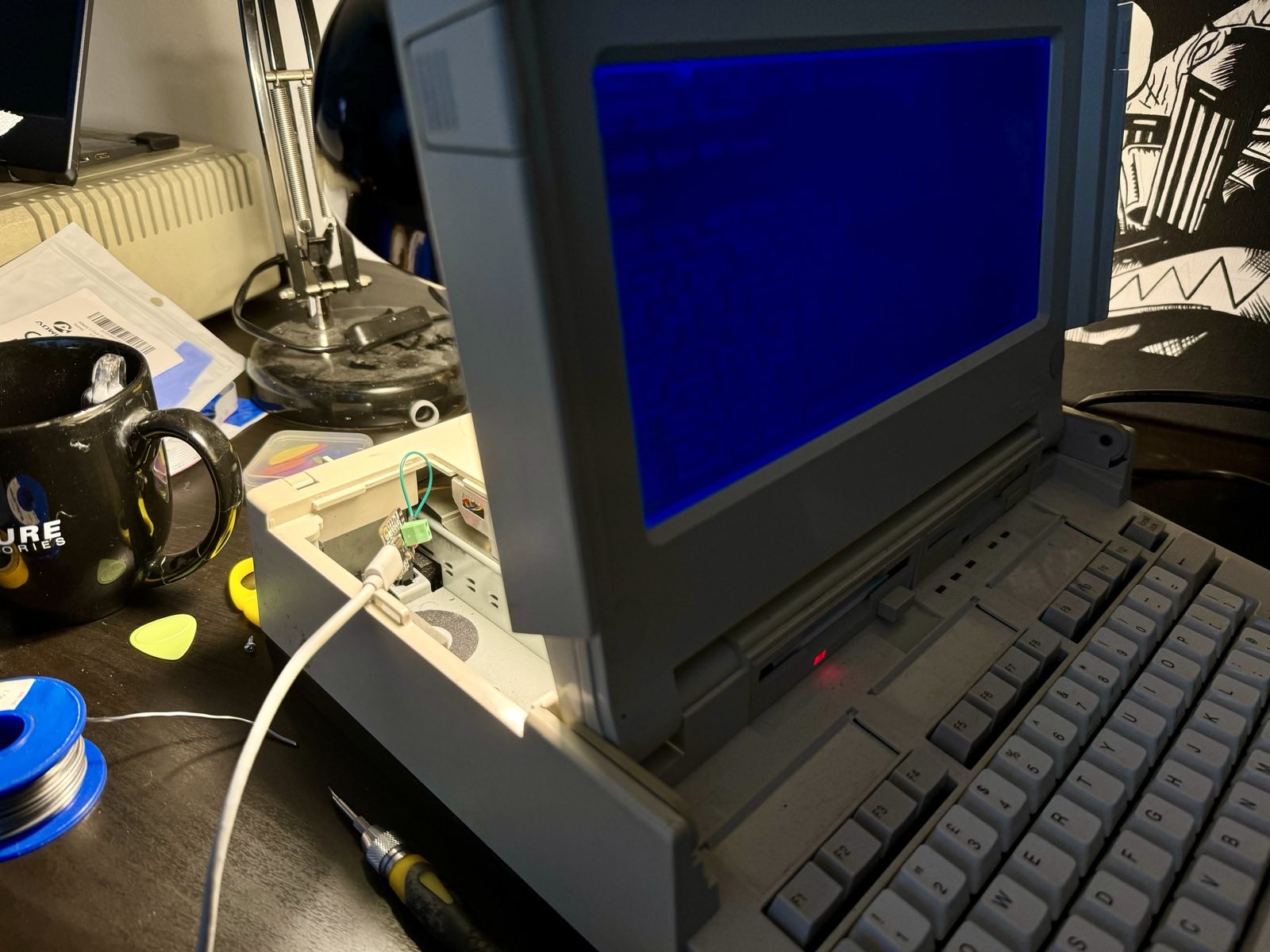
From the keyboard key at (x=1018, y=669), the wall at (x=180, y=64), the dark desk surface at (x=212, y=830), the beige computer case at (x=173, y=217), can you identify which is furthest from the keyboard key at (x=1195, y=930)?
the wall at (x=180, y=64)

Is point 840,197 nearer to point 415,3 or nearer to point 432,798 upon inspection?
point 415,3

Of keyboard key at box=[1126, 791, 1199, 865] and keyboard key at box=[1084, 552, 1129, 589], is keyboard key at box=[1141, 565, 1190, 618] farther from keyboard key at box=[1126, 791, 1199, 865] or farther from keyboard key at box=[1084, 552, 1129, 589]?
keyboard key at box=[1126, 791, 1199, 865]

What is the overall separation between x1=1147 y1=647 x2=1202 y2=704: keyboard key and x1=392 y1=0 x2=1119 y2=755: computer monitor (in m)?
0.13

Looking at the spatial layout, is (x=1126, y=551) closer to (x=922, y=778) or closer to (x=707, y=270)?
(x=922, y=778)

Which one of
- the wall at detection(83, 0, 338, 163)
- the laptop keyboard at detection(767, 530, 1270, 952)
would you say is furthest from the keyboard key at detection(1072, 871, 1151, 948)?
the wall at detection(83, 0, 338, 163)

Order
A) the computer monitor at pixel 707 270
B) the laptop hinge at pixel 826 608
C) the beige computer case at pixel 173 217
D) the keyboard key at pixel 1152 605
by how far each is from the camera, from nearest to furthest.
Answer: the computer monitor at pixel 707 270
the laptop hinge at pixel 826 608
the keyboard key at pixel 1152 605
the beige computer case at pixel 173 217

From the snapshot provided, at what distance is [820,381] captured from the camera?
→ 0.36 meters

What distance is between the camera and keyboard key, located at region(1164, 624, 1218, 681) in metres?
0.42

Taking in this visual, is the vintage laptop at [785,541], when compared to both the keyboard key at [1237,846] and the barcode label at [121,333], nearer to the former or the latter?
the keyboard key at [1237,846]

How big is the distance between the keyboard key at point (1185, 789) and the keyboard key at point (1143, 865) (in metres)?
0.03

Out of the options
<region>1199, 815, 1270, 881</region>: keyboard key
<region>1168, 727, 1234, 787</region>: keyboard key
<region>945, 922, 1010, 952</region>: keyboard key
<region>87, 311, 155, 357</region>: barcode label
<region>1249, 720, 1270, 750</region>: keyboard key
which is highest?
<region>87, 311, 155, 357</region>: barcode label

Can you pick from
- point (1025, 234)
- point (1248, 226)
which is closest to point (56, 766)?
point (1025, 234)

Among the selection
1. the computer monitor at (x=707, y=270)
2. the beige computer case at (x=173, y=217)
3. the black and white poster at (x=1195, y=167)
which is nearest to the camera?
the computer monitor at (x=707, y=270)

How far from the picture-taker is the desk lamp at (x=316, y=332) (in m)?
0.70
